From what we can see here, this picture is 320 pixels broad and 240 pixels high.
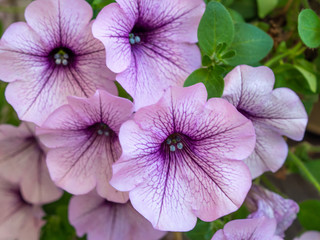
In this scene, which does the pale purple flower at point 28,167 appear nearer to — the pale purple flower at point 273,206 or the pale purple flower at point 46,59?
the pale purple flower at point 46,59

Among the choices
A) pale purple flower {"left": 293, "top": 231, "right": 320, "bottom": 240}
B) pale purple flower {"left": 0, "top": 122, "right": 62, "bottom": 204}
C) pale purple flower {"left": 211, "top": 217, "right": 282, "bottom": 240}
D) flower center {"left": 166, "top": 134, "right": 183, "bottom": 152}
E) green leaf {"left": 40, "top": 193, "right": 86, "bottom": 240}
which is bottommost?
green leaf {"left": 40, "top": 193, "right": 86, "bottom": 240}

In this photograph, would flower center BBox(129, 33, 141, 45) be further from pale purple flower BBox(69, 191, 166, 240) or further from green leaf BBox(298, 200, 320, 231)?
green leaf BBox(298, 200, 320, 231)

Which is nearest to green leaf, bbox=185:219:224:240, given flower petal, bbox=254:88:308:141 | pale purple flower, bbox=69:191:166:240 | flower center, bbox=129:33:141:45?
pale purple flower, bbox=69:191:166:240

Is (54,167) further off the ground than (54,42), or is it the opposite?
(54,42)

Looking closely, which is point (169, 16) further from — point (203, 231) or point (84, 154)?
point (203, 231)

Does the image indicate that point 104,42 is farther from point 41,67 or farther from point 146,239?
point 146,239

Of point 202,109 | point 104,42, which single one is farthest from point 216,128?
point 104,42

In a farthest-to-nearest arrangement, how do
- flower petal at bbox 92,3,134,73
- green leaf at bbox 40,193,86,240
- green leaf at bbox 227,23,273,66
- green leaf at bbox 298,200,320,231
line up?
1. green leaf at bbox 40,193,86,240
2. green leaf at bbox 298,200,320,231
3. green leaf at bbox 227,23,273,66
4. flower petal at bbox 92,3,134,73

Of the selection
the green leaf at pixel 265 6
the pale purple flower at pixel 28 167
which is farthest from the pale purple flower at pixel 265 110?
the pale purple flower at pixel 28 167
